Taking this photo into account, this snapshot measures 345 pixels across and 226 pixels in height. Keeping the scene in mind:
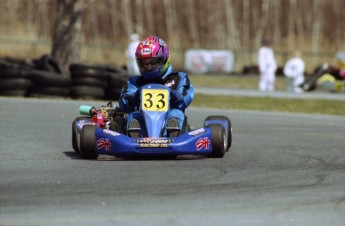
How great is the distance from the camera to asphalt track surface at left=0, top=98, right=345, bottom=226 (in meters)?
5.77

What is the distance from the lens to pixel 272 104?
19.0m

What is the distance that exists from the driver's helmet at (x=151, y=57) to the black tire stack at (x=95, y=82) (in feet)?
25.4

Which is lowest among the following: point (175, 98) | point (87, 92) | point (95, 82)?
point (87, 92)

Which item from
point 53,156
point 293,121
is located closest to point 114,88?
point 293,121

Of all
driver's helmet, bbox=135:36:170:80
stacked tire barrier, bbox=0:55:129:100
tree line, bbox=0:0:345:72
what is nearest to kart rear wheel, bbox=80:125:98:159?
driver's helmet, bbox=135:36:170:80

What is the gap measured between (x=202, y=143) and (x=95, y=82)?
29.7ft

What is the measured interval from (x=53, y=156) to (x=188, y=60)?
2449cm

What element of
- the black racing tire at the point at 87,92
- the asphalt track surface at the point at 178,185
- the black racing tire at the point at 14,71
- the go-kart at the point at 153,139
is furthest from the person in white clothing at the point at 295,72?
the go-kart at the point at 153,139

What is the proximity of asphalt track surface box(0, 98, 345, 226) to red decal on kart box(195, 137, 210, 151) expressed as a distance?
0.13 m

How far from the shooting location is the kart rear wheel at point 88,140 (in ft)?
28.8

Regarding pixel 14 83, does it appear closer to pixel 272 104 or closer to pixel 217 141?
pixel 272 104

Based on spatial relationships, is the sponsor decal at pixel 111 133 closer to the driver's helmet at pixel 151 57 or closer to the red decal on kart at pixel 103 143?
the red decal on kart at pixel 103 143

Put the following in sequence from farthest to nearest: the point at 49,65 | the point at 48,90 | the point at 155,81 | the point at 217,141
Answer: the point at 49,65 < the point at 48,90 < the point at 155,81 < the point at 217,141

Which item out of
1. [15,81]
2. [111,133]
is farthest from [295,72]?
[111,133]
